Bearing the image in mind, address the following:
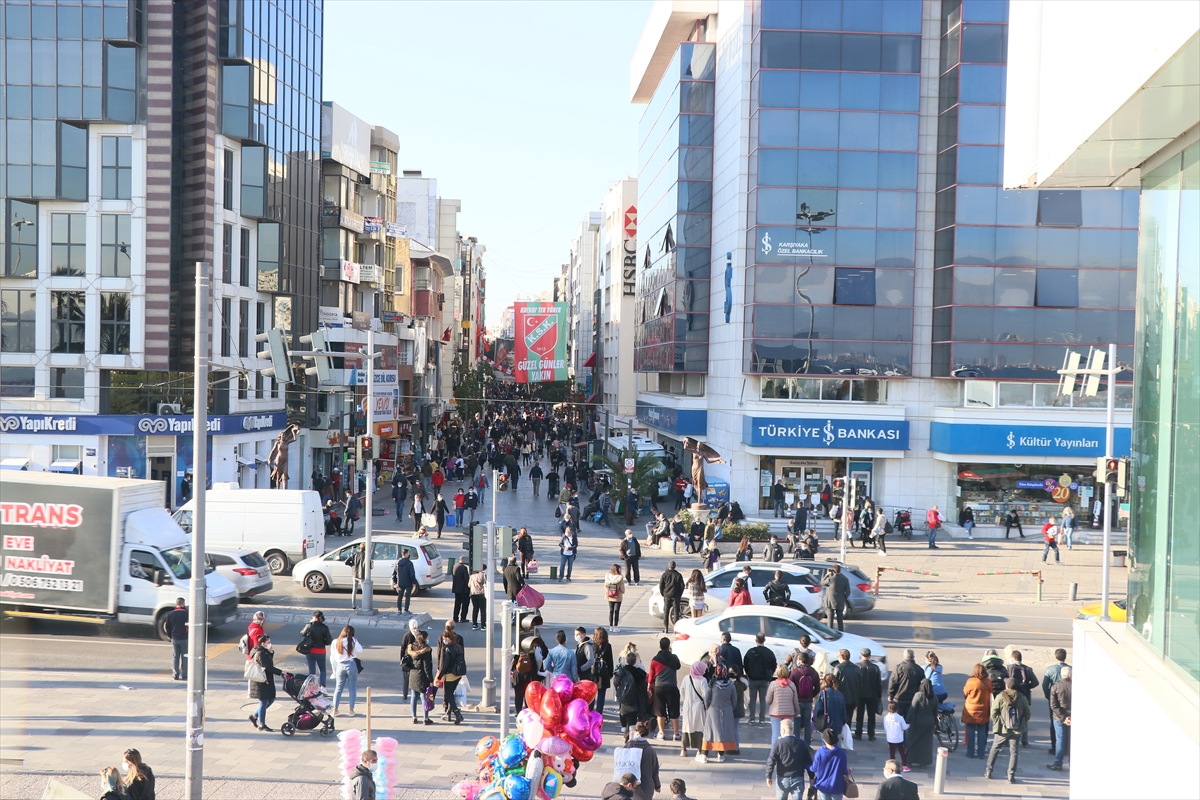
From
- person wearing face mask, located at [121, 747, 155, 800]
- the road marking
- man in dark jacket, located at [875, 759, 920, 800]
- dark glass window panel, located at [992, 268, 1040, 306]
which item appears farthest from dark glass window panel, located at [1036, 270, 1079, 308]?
person wearing face mask, located at [121, 747, 155, 800]

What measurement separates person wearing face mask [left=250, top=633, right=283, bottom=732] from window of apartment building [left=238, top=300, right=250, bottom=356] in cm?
3139

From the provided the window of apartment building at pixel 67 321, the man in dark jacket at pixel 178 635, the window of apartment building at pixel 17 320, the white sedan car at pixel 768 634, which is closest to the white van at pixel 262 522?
the man in dark jacket at pixel 178 635

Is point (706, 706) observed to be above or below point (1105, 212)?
Result: below

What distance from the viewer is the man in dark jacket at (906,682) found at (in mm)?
14766

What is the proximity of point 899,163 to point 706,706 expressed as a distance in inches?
1271

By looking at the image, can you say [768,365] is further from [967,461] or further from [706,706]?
[706,706]

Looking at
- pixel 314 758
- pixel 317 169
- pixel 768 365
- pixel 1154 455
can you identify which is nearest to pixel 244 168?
pixel 317 169

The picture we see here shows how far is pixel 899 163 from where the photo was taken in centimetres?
4191

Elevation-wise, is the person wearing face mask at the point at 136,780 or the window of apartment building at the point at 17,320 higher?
the window of apartment building at the point at 17,320

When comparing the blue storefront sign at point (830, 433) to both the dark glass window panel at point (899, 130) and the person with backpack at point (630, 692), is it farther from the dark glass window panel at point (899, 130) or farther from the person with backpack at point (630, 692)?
the person with backpack at point (630, 692)

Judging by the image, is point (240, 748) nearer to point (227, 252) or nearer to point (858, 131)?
point (227, 252)

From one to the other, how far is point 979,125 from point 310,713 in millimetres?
35128

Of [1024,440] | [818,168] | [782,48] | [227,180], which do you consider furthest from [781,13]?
[227,180]

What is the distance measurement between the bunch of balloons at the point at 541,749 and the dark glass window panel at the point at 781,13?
122ft
